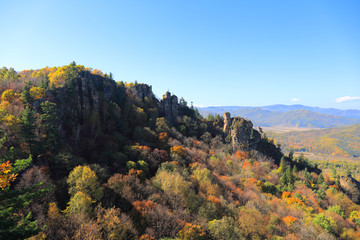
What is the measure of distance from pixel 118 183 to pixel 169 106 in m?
75.5

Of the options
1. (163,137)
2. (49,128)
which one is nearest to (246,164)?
(163,137)

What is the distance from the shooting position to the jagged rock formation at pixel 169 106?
347ft

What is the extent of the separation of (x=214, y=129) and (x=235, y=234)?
8693cm

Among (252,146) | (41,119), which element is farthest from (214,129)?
(41,119)

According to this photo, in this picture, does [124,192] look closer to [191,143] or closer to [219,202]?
[219,202]

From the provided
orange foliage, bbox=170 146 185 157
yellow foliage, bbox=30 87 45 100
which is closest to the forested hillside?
yellow foliage, bbox=30 87 45 100

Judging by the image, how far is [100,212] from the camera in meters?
27.9

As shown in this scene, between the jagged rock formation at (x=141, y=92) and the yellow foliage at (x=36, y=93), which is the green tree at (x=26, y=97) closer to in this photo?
the yellow foliage at (x=36, y=93)

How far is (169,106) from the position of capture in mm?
108562

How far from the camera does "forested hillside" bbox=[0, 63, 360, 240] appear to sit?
80.8 ft

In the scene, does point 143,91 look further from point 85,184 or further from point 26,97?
point 85,184

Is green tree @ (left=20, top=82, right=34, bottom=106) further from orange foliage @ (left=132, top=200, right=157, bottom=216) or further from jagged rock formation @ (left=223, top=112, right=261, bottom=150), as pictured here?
jagged rock formation @ (left=223, top=112, right=261, bottom=150)

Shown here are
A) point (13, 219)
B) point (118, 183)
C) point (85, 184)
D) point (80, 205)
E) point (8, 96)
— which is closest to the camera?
point (13, 219)

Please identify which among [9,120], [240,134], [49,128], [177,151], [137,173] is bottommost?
[137,173]
